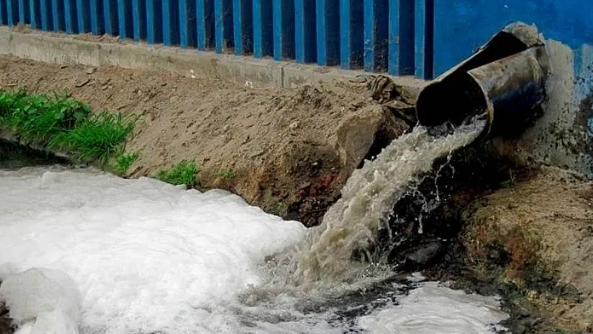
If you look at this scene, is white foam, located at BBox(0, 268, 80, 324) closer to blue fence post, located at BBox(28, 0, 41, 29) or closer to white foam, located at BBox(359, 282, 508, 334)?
white foam, located at BBox(359, 282, 508, 334)

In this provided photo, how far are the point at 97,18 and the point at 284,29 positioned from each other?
2709 mm

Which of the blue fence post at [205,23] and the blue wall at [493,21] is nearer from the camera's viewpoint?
the blue wall at [493,21]

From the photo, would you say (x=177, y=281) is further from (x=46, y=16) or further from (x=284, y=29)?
(x=46, y=16)

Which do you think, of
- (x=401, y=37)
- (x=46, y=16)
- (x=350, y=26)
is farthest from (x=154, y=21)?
(x=401, y=37)

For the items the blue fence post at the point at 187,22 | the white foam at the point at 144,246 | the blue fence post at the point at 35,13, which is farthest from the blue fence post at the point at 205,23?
the blue fence post at the point at 35,13

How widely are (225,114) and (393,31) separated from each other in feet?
4.60

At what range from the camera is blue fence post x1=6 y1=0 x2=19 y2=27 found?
A: 10.3 metres

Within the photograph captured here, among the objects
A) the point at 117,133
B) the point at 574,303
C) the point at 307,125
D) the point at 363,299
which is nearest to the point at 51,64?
the point at 117,133

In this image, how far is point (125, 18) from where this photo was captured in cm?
877

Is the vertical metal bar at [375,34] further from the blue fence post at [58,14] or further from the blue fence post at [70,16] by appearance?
the blue fence post at [58,14]

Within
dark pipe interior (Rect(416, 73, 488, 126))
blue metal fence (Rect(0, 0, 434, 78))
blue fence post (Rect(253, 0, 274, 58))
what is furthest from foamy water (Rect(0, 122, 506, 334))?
blue fence post (Rect(253, 0, 274, 58))

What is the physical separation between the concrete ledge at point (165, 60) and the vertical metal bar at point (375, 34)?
0.14m

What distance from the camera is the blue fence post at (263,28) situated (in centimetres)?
725

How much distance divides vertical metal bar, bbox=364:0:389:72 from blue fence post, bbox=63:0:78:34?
4.03m
